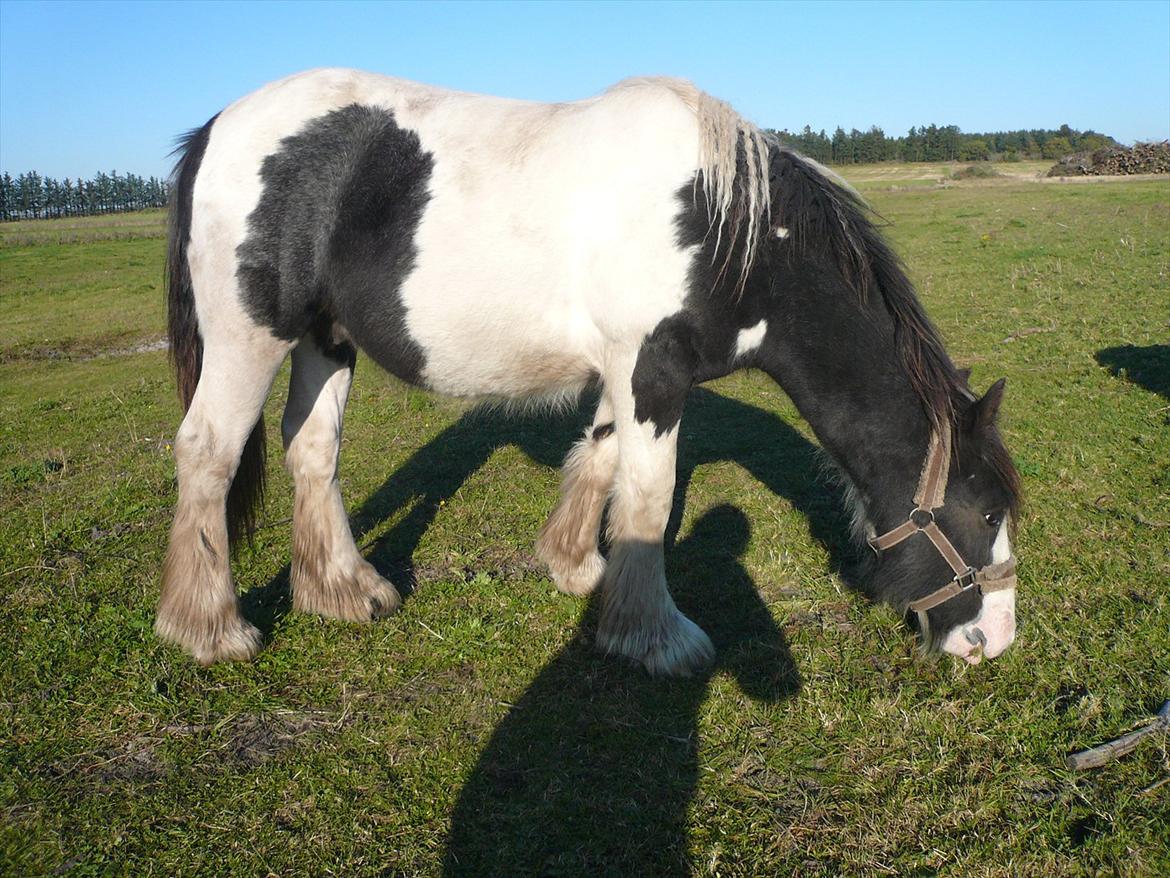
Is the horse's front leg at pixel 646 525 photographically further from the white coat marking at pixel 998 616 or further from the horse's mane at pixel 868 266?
the white coat marking at pixel 998 616

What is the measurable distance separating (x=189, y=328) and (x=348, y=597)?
1.61 metres

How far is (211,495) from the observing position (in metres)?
3.91

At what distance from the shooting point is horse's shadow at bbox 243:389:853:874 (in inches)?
111

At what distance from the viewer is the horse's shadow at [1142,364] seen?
7.63 metres

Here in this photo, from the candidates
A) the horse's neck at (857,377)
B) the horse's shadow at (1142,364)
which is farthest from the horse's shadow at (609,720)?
the horse's shadow at (1142,364)

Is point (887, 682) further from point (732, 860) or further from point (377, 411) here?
point (377, 411)

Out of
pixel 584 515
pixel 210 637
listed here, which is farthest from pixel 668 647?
pixel 210 637

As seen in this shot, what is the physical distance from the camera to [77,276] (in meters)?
23.0

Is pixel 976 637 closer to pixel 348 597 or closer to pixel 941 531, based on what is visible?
pixel 941 531

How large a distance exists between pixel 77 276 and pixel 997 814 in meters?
26.4

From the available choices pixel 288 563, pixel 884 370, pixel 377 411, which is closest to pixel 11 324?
pixel 377 411

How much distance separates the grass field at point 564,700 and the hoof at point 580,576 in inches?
4.2

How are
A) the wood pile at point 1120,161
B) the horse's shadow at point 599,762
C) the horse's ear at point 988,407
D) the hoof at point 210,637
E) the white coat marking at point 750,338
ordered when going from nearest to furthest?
the horse's shadow at point 599,762
the horse's ear at point 988,407
the white coat marking at point 750,338
the hoof at point 210,637
the wood pile at point 1120,161

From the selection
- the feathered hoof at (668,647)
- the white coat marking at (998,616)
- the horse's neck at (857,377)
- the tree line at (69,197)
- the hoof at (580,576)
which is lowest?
the tree line at (69,197)
